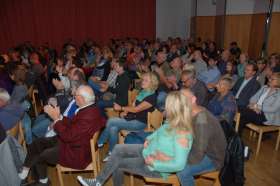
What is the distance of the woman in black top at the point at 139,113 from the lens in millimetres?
3123

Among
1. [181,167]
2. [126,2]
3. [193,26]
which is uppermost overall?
[126,2]

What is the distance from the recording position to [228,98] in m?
3.21

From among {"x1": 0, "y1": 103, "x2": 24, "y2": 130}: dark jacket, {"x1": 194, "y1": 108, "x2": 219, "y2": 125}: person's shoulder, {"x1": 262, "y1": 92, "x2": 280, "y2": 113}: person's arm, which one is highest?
{"x1": 194, "y1": 108, "x2": 219, "y2": 125}: person's shoulder

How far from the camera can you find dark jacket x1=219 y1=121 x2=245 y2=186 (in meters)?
2.23

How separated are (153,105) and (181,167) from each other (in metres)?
1.21

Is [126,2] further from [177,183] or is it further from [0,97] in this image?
[177,183]

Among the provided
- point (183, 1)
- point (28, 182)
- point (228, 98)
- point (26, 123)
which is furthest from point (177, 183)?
point (183, 1)

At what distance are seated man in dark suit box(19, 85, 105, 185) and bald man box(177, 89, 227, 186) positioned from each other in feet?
3.08

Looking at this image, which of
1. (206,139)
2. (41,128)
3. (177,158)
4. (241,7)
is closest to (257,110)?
(206,139)

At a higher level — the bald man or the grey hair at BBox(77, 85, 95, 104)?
the grey hair at BBox(77, 85, 95, 104)

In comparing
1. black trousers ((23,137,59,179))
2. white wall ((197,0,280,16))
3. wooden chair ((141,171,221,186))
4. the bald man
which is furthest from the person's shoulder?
white wall ((197,0,280,16))

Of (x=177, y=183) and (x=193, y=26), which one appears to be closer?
(x=177, y=183)

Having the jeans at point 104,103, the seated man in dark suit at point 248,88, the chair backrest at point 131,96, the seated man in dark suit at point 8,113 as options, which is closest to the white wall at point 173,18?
the seated man in dark suit at point 248,88

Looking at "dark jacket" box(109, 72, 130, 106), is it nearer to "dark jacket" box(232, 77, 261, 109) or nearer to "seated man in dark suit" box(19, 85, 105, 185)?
"seated man in dark suit" box(19, 85, 105, 185)
